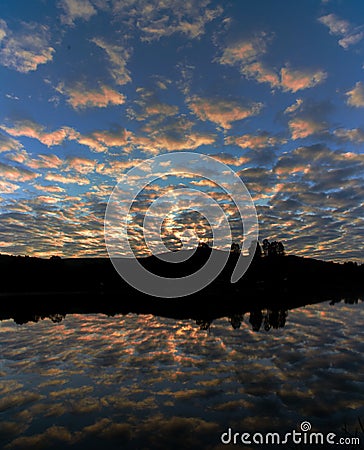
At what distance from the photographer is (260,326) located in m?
32.5

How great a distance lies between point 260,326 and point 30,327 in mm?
27597

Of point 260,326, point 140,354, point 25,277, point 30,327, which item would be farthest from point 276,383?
point 25,277

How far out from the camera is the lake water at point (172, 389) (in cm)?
1019

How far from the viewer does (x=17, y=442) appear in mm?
9711

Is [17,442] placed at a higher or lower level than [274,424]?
lower

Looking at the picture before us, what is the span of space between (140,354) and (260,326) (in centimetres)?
1649

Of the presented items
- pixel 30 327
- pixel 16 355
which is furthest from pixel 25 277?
pixel 16 355

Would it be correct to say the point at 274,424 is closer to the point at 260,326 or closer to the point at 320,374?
the point at 320,374

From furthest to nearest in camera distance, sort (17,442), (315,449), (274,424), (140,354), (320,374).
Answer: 1. (140,354)
2. (320,374)
3. (274,424)
4. (17,442)
5. (315,449)

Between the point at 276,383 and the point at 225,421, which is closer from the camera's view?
the point at 225,421

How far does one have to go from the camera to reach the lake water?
1019 centimetres

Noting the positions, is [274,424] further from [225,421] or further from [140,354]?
[140,354]

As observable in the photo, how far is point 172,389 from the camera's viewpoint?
14.1 metres

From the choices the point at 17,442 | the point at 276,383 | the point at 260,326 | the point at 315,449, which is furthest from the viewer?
the point at 260,326
